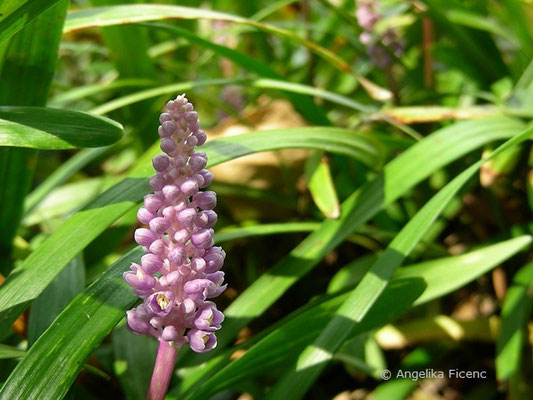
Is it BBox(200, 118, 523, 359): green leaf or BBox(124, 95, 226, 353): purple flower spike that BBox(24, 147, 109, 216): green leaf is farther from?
BBox(124, 95, 226, 353): purple flower spike

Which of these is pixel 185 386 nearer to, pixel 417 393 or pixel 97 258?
pixel 97 258

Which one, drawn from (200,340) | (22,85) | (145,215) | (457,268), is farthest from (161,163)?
(457,268)

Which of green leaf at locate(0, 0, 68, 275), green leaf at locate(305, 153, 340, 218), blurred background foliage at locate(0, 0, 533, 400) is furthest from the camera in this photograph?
green leaf at locate(305, 153, 340, 218)

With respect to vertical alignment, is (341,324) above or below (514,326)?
above

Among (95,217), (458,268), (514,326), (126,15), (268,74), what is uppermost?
(126,15)

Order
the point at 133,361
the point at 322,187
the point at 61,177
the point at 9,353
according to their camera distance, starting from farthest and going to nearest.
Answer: the point at 61,177 < the point at 322,187 < the point at 133,361 < the point at 9,353

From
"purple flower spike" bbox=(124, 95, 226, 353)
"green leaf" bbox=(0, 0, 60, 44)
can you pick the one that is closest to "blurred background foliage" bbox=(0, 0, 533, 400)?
"green leaf" bbox=(0, 0, 60, 44)

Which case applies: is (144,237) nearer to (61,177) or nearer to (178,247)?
(178,247)
